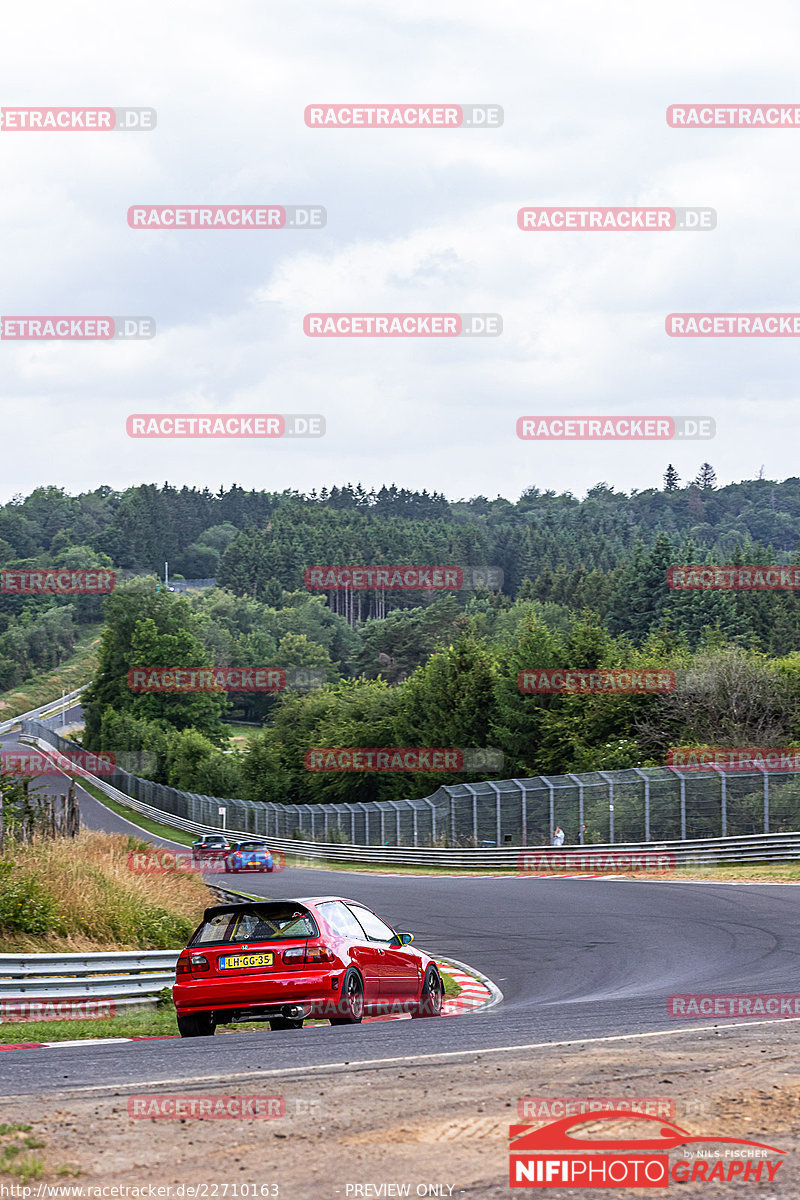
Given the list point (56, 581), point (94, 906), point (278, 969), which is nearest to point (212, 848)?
point (94, 906)

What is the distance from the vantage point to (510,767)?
62969 mm

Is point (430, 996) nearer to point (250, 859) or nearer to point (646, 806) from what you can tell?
point (646, 806)

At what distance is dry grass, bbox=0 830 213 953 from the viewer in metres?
15.6

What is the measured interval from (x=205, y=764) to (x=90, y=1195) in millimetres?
87784

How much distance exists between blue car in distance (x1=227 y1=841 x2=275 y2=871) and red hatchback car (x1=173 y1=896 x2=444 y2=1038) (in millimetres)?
34492

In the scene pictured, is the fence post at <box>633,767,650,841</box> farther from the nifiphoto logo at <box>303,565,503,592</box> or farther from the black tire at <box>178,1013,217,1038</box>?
the nifiphoto logo at <box>303,565,503,592</box>

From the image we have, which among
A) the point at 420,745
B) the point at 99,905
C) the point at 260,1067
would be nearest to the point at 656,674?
the point at 420,745

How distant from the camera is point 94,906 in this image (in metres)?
16.5

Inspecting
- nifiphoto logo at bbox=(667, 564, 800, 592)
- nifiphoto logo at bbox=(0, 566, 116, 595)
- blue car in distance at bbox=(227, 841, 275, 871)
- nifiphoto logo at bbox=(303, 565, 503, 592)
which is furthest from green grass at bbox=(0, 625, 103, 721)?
blue car in distance at bbox=(227, 841, 275, 871)

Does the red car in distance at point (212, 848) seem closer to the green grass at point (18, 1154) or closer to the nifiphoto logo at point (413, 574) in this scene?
the green grass at point (18, 1154)

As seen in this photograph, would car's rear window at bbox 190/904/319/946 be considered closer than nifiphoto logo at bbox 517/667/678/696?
Yes

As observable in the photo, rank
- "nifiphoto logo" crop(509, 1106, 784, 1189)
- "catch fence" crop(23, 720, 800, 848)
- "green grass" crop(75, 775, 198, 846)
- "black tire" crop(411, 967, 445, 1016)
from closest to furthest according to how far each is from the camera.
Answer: "nifiphoto logo" crop(509, 1106, 784, 1189), "black tire" crop(411, 967, 445, 1016), "catch fence" crop(23, 720, 800, 848), "green grass" crop(75, 775, 198, 846)

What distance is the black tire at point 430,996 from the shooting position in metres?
13.1

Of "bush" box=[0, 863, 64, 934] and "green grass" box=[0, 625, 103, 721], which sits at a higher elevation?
"bush" box=[0, 863, 64, 934]
